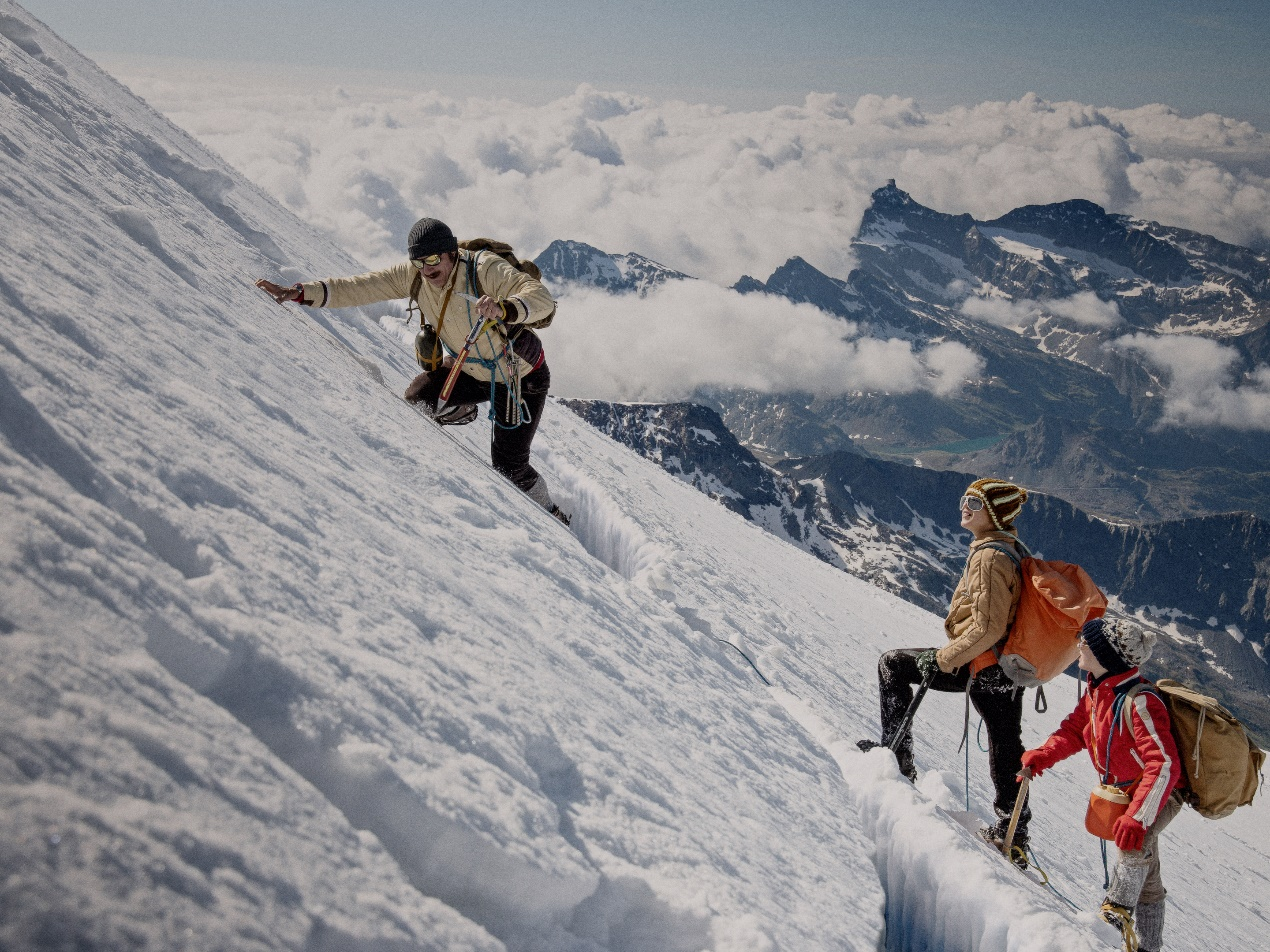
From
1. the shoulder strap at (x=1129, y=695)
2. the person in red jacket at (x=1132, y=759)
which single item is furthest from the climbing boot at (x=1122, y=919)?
the shoulder strap at (x=1129, y=695)

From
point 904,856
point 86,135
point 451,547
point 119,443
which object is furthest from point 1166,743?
point 86,135

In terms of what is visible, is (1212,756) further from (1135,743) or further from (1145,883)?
(1145,883)

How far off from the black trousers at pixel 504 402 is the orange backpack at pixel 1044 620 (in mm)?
4432

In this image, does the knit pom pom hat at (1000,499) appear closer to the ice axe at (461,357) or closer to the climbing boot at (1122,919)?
the climbing boot at (1122,919)

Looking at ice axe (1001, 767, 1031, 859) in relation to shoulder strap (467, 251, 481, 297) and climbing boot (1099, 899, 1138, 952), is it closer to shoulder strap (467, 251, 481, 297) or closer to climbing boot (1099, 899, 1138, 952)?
climbing boot (1099, 899, 1138, 952)

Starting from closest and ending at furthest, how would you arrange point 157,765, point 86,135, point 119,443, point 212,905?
point 212,905 → point 157,765 → point 119,443 → point 86,135

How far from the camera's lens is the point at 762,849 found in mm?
3854

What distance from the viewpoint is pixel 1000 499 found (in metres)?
5.91

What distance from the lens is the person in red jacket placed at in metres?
5.08

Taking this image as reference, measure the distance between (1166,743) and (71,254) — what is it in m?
7.59

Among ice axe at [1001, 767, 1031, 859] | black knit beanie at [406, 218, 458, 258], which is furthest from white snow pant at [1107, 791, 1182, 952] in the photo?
black knit beanie at [406, 218, 458, 258]

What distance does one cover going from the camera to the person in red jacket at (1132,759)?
200 inches

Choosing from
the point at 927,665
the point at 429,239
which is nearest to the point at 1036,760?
the point at 927,665

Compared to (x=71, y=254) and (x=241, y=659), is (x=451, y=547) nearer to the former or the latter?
(x=241, y=659)
